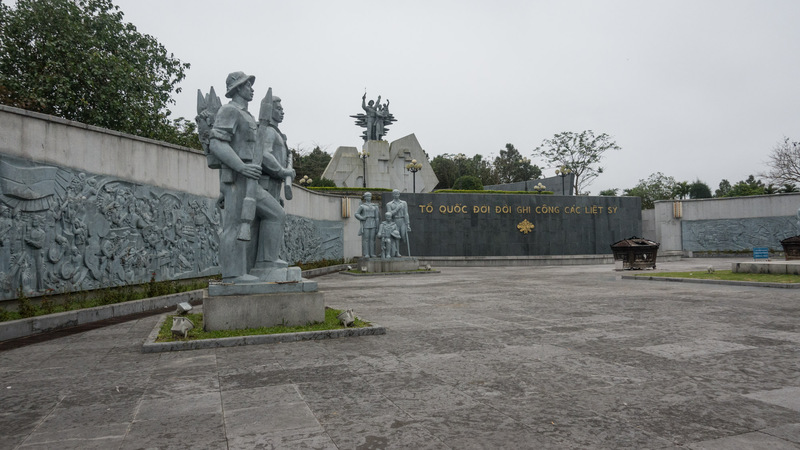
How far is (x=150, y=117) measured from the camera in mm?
21250

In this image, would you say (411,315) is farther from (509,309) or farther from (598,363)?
(598,363)

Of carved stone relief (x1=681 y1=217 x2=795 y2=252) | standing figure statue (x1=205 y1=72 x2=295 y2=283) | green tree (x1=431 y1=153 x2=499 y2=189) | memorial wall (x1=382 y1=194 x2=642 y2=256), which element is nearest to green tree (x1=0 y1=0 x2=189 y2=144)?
memorial wall (x1=382 y1=194 x2=642 y2=256)

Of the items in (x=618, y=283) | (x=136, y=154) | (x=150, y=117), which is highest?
(x=150, y=117)

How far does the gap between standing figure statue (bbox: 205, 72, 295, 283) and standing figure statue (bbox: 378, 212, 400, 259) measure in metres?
12.0

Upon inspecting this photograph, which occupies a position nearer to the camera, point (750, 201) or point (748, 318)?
point (748, 318)

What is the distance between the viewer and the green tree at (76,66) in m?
17.9

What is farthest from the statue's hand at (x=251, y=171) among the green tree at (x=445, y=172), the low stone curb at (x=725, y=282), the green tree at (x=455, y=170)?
the green tree at (x=445, y=172)

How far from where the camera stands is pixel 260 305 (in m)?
6.26

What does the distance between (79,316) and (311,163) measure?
2154 inches

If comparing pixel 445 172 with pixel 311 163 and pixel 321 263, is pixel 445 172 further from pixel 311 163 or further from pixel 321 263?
pixel 321 263

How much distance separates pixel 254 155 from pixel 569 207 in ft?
75.9

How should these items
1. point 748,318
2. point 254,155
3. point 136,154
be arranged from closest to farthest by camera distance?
1. point 254,155
2. point 748,318
3. point 136,154

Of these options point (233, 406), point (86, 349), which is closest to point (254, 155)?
point (86, 349)

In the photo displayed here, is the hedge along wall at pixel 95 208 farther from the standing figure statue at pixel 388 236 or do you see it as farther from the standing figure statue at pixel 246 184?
the standing figure statue at pixel 388 236
